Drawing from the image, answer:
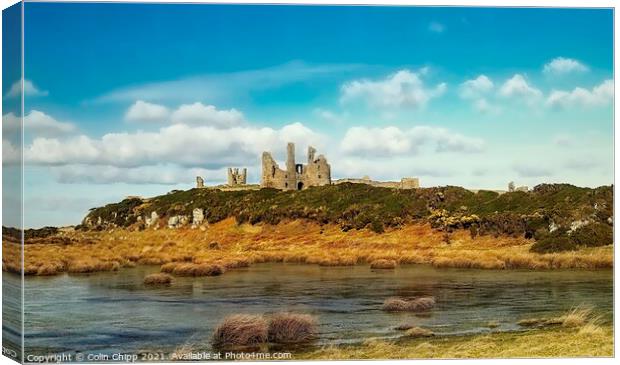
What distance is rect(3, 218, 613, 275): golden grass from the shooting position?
1953 cm

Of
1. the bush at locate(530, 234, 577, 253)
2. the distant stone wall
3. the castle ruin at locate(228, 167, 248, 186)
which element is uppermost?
the castle ruin at locate(228, 167, 248, 186)

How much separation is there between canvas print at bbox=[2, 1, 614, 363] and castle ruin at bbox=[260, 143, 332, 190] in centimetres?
7

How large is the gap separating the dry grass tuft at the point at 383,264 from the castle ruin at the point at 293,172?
2.14 m

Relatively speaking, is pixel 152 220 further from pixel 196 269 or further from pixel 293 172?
pixel 293 172

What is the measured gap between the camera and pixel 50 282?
17.7m

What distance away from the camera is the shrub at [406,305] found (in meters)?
18.0

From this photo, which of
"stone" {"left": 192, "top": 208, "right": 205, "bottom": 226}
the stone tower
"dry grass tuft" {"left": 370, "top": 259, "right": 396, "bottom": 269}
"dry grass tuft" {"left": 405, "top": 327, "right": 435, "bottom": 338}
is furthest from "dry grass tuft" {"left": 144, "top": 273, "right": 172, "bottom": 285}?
"dry grass tuft" {"left": 405, "top": 327, "right": 435, "bottom": 338}

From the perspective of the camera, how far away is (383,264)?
20.4 m

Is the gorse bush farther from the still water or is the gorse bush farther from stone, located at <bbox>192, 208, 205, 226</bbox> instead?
stone, located at <bbox>192, 208, 205, 226</bbox>

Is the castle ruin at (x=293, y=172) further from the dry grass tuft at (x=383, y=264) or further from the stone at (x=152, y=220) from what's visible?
the stone at (x=152, y=220)

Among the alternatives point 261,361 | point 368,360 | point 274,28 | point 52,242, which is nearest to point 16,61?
point 52,242

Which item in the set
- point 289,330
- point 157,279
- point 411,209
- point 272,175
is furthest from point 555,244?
point 157,279

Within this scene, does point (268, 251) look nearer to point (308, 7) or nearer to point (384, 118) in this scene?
point (384, 118)

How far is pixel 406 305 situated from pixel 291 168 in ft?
14.2
